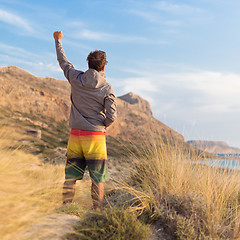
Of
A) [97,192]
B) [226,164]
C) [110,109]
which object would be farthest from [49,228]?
[226,164]

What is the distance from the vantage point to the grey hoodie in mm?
3172

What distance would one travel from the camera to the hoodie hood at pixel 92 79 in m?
3.18

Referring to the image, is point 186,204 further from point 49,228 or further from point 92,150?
point 49,228

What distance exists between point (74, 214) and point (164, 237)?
1.10 m

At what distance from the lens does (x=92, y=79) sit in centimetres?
318

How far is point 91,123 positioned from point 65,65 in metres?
0.97

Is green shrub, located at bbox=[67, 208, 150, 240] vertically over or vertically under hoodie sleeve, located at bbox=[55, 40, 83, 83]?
under

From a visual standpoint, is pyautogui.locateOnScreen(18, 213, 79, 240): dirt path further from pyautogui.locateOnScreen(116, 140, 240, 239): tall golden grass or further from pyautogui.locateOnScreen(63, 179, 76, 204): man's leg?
pyautogui.locateOnScreen(116, 140, 240, 239): tall golden grass

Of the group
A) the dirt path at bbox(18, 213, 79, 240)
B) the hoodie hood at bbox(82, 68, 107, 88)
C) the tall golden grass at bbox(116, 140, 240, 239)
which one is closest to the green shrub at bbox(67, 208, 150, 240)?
the dirt path at bbox(18, 213, 79, 240)

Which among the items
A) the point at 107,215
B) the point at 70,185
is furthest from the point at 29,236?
the point at 70,185

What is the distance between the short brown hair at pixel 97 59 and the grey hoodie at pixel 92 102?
89 millimetres

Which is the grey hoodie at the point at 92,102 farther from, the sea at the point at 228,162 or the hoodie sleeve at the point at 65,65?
the sea at the point at 228,162

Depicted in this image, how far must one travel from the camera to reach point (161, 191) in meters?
3.27

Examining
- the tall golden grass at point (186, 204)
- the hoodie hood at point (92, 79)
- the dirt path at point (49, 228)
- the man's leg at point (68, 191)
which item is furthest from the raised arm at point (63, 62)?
the dirt path at point (49, 228)
